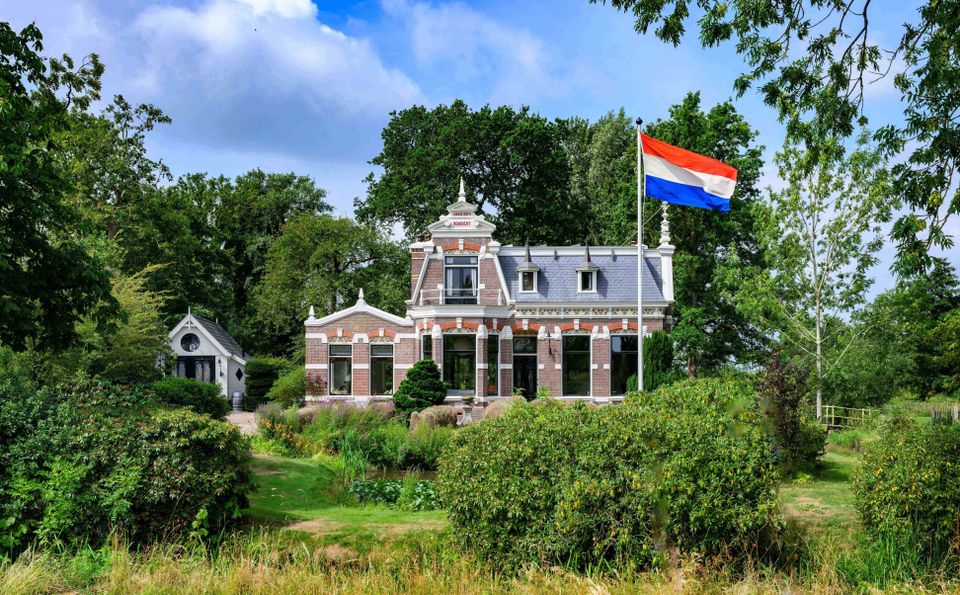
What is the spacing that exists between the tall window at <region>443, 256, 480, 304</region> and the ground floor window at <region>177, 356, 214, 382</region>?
Answer: 12.4 m

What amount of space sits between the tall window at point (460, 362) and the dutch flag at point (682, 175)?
10.9 metres

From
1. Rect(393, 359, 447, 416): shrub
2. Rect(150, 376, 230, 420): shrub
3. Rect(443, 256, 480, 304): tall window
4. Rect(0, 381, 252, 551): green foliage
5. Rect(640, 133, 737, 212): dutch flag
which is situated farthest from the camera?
Rect(443, 256, 480, 304): tall window

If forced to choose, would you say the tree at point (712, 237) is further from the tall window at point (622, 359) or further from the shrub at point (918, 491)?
the shrub at point (918, 491)

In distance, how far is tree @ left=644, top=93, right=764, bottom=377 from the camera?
112ft

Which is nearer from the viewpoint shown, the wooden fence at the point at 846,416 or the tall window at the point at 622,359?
the wooden fence at the point at 846,416

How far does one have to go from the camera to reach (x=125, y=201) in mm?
35969

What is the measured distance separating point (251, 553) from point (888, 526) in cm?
672

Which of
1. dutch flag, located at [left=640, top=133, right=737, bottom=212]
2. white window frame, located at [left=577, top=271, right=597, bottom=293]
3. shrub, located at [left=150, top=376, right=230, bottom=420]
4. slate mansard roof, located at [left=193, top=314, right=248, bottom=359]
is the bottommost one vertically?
shrub, located at [left=150, top=376, right=230, bottom=420]

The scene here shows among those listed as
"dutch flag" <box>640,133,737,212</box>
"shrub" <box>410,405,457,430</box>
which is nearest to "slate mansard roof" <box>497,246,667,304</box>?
"shrub" <box>410,405,457,430</box>

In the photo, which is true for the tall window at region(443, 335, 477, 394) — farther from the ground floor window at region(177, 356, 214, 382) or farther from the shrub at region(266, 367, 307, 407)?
the ground floor window at region(177, 356, 214, 382)

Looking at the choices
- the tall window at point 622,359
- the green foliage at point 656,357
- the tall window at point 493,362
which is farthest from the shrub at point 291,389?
the green foliage at point 656,357

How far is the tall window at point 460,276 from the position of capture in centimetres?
3052

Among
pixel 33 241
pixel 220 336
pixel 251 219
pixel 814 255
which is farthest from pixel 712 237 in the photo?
pixel 33 241

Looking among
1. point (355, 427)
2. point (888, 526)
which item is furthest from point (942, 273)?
point (888, 526)
